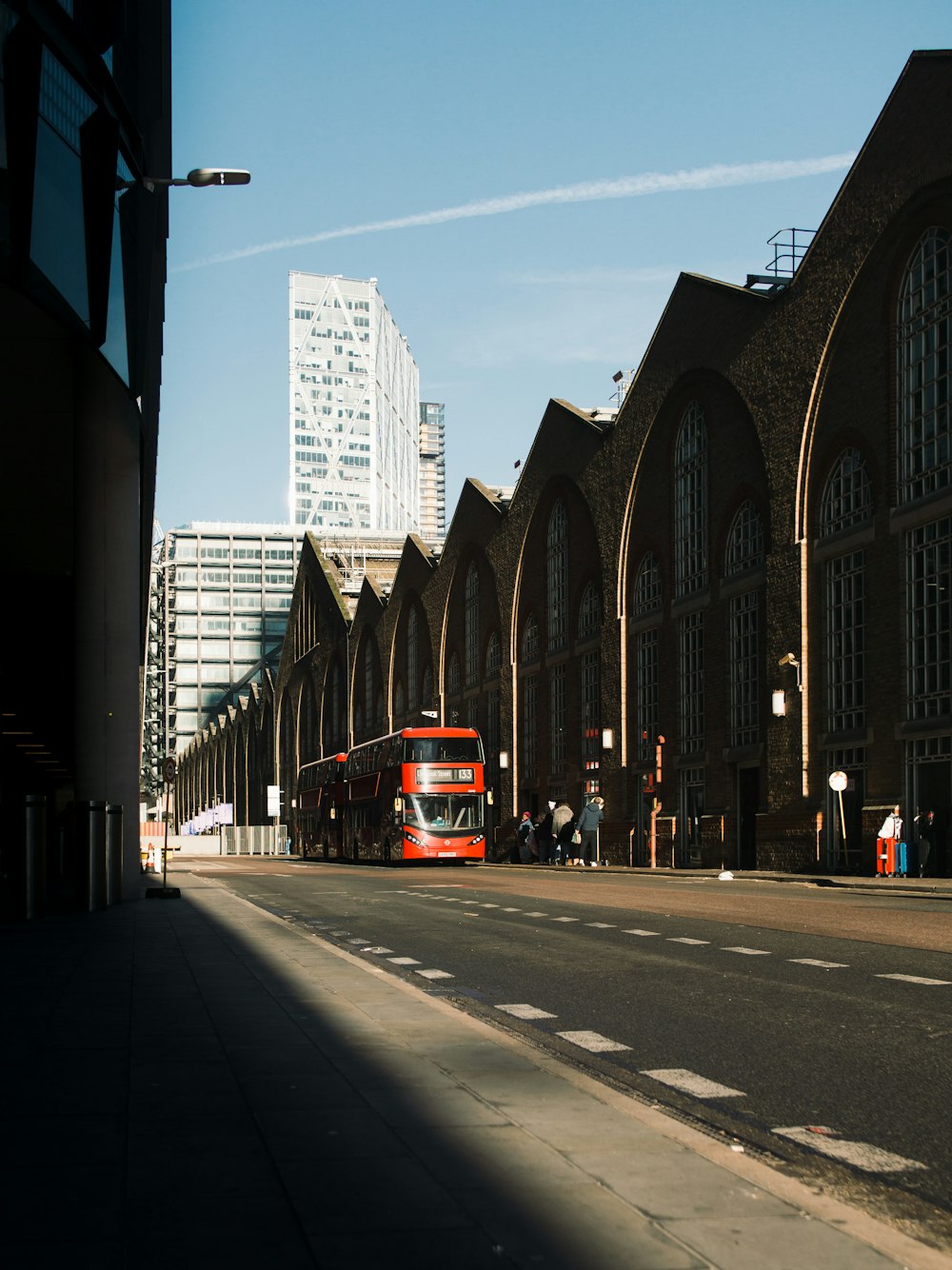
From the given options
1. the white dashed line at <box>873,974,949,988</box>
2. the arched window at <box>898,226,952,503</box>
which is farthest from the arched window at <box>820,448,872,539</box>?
the white dashed line at <box>873,974,949,988</box>

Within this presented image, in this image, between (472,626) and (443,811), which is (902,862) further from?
(472,626)

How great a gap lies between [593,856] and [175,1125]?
45999mm

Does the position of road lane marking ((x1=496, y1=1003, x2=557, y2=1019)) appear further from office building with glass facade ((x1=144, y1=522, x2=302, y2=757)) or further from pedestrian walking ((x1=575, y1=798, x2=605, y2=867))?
office building with glass facade ((x1=144, y1=522, x2=302, y2=757))

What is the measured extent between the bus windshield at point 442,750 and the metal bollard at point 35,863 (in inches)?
1050

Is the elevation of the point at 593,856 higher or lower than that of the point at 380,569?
lower

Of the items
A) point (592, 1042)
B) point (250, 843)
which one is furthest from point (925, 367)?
point (250, 843)

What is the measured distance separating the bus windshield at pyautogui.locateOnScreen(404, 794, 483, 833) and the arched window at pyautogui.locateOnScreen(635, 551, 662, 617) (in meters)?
8.42

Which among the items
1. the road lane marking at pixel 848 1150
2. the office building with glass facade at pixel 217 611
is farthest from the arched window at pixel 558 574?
the office building with glass facade at pixel 217 611

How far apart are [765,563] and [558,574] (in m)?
18.6

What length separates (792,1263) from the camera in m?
3.98

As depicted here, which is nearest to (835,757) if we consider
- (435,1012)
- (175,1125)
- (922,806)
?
(922,806)

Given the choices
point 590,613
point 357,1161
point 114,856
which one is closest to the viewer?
point 357,1161

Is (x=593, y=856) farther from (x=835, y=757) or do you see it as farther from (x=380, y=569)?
(x=380, y=569)

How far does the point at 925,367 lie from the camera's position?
34469 millimetres
